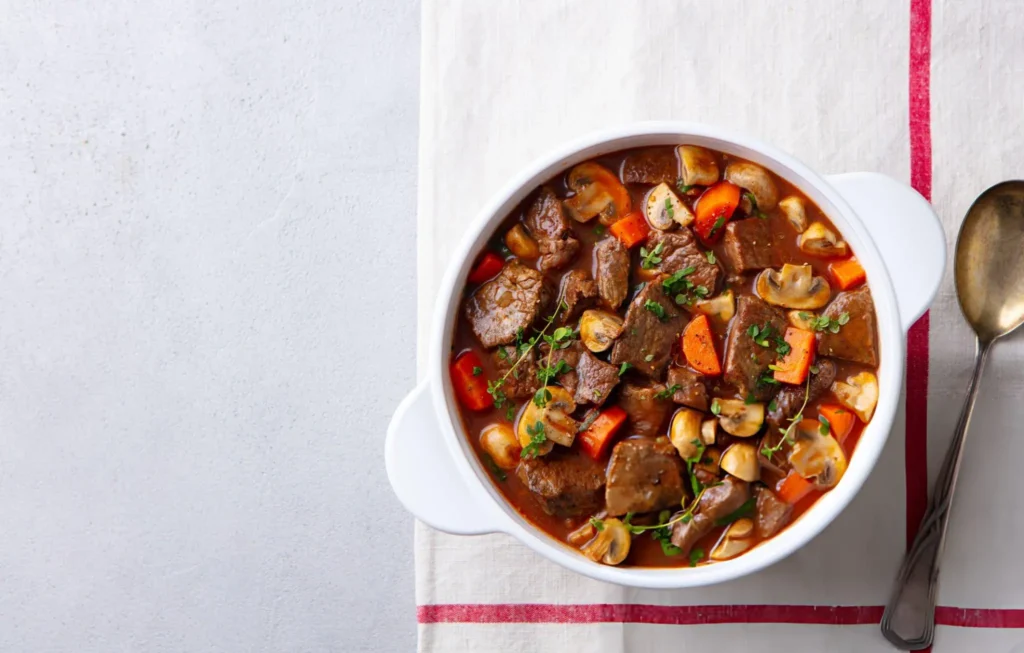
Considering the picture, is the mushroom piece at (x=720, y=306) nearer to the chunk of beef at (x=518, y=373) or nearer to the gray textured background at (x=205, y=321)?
the chunk of beef at (x=518, y=373)

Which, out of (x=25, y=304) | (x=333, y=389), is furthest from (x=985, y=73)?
(x=25, y=304)

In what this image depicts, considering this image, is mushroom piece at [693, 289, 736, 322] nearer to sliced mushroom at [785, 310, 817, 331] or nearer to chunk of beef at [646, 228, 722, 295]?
chunk of beef at [646, 228, 722, 295]

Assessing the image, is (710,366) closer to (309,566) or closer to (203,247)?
(309,566)

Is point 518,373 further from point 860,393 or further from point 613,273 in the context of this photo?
point 860,393

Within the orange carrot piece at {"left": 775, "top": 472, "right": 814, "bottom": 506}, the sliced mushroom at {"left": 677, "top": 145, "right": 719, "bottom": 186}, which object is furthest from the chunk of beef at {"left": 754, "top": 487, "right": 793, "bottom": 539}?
the sliced mushroom at {"left": 677, "top": 145, "right": 719, "bottom": 186}

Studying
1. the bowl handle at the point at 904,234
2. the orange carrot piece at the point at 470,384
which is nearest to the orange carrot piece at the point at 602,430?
the orange carrot piece at the point at 470,384

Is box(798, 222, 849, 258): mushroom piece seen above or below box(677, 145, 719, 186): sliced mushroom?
below

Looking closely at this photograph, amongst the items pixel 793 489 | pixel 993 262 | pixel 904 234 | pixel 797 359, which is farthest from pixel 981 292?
pixel 793 489
